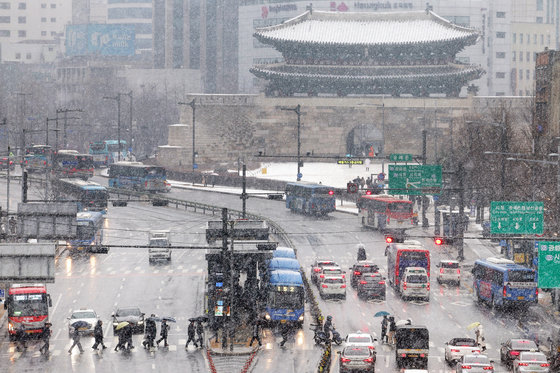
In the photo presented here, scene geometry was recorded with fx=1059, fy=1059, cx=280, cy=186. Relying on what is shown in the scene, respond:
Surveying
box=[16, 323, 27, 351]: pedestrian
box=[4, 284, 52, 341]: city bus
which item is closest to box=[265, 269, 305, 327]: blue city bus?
box=[4, 284, 52, 341]: city bus

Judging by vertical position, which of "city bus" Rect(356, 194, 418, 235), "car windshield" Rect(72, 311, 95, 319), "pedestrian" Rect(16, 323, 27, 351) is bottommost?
"pedestrian" Rect(16, 323, 27, 351)

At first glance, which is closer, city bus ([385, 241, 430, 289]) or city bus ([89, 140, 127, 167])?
city bus ([385, 241, 430, 289])

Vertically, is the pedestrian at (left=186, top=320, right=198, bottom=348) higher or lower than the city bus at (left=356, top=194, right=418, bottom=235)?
lower

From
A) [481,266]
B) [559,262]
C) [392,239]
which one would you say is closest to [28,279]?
[392,239]

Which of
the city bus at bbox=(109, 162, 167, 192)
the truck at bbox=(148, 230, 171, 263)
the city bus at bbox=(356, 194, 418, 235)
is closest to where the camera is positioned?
the truck at bbox=(148, 230, 171, 263)

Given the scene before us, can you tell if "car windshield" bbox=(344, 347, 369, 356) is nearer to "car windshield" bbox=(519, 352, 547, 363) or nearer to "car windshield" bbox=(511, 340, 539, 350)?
"car windshield" bbox=(519, 352, 547, 363)

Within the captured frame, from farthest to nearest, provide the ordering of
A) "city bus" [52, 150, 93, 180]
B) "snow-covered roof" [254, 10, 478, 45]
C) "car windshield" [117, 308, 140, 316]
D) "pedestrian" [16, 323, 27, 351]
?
1. "snow-covered roof" [254, 10, 478, 45]
2. "city bus" [52, 150, 93, 180]
3. "car windshield" [117, 308, 140, 316]
4. "pedestrian" [16, 323, 27, 351]

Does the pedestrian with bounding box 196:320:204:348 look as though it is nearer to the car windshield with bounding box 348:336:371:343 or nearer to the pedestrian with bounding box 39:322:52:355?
the pedestrian with bounding box 39:322:52:355
